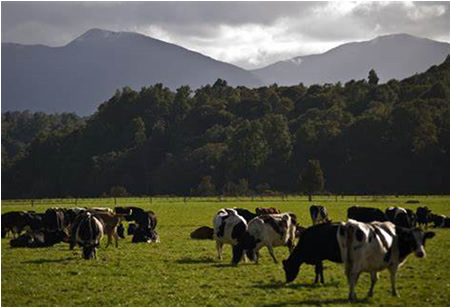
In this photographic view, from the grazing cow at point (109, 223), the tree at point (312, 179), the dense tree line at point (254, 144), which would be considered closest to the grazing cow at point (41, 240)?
the grazing cow at point (109, 223)

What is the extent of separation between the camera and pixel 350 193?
91250mm

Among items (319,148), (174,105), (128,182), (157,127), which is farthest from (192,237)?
(174,105)

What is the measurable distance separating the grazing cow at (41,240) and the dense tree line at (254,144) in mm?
49470

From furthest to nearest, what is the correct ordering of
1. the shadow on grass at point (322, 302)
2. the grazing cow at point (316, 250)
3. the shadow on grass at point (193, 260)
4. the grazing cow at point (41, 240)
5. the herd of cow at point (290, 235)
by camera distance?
the grazing cow at point (41, 240)
the shadow on grass at point (193, 260)
the grazing cow at point (316, 250)
the herd of cow at point (290, 235)
the shadow on grass at point (322, 302)

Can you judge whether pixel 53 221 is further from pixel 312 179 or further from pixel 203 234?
pixel 312 179

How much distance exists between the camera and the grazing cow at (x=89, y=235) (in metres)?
22.0

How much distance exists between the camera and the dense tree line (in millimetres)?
90812

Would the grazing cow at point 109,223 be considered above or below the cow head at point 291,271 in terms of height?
above

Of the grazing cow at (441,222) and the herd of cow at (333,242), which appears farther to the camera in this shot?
the grazing cow at (441,222)

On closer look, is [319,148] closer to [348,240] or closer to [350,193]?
[350,193]

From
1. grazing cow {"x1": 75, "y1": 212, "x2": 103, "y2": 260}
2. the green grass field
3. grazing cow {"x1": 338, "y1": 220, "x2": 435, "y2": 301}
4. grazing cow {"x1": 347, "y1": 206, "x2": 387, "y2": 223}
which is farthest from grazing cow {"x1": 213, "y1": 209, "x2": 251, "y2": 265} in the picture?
grazing cow {"x1": 347, "y1": 206, "x2": 387, "y2": 223}

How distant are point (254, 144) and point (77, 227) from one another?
7944 centimetres

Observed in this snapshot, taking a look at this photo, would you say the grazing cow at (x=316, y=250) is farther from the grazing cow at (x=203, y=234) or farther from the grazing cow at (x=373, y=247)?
the grazing cow at (x=203, y=234)

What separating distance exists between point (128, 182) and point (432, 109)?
5575cm
